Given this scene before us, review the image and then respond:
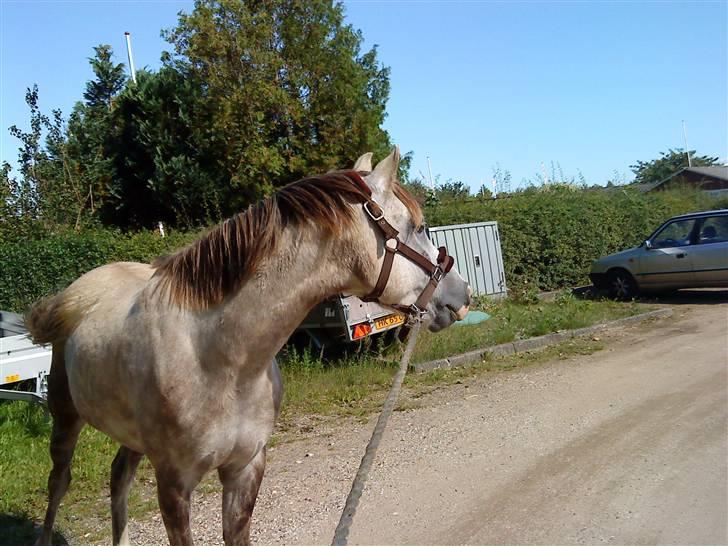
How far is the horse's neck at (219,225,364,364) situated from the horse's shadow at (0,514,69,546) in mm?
2649

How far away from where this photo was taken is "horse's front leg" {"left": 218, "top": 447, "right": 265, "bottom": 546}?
2803 millimetres

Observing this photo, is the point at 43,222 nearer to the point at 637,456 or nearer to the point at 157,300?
the point at 157,300

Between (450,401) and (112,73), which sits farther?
(112,73)

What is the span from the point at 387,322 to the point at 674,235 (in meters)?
8.39

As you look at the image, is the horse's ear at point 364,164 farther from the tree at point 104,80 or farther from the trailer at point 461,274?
the tree at point 104,80

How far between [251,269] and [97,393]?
1.09 meters

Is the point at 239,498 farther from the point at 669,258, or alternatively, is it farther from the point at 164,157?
the point at 164,157

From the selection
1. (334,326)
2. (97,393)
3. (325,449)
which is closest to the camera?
(97,393)

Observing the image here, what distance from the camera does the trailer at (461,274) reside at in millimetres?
7988

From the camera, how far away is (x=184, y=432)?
2451 millimetres

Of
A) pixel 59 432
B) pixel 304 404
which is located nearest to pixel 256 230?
pixel 59 432

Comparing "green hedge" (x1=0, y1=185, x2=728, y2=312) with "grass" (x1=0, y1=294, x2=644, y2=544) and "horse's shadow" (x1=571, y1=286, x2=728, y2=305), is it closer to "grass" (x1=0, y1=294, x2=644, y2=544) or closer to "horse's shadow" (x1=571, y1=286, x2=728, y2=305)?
"horse's shadow" (x1=571, y1=286, x2=728, y2=305)

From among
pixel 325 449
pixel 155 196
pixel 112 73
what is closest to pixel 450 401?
pixel 325 449

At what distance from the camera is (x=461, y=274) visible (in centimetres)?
1280
